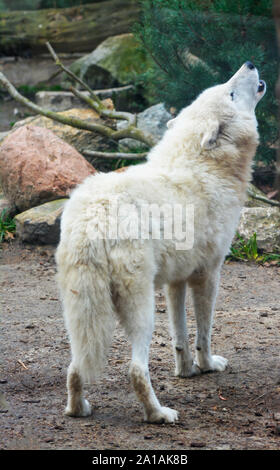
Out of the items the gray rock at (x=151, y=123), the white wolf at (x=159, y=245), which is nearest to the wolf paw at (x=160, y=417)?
the white wolf at (x=159, y=245)

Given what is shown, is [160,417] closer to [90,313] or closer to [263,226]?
[90,313]

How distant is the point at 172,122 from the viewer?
12.9ft

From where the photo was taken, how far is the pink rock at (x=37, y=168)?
725 cm

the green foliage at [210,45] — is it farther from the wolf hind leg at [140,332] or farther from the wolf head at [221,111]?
the wolf hind leg at [140,332]

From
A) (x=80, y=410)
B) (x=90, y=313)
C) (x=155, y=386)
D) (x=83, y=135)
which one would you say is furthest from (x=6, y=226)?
(x=90, y=313)

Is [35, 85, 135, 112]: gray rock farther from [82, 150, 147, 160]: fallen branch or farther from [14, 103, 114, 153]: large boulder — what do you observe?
[82, 150, 147, 160]: fallen branch

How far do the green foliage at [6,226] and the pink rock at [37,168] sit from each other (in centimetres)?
19

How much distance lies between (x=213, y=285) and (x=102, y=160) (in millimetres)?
5259

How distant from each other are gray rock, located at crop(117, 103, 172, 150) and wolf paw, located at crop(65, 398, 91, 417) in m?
5.73

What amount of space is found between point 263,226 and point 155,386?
3.37 m

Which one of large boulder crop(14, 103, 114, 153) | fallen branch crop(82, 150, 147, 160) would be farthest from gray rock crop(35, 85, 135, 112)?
fallen branch crop(82, 150, 147, 160)

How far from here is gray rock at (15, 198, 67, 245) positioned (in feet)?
22.7

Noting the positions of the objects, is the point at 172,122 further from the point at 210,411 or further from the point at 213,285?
the point at 210,411

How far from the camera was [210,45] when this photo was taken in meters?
6.60
